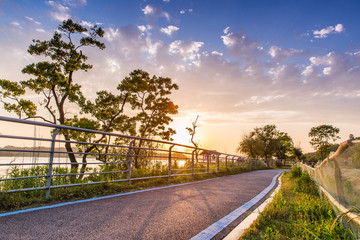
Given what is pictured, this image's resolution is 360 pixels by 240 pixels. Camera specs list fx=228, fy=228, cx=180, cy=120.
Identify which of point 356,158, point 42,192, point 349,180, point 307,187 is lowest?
point 307,187

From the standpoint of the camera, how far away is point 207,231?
3.00 metres

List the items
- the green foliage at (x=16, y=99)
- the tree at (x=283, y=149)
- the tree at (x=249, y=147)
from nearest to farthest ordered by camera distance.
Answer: the green foliage at (x=16, y=99)
the tree at (x=249, y=147)
the tree at (x=283, y=149)

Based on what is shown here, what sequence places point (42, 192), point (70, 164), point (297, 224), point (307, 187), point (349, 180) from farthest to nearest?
point (70, 164), point (307, 187), point (42, 192), point (297, 224), point (349, 180)

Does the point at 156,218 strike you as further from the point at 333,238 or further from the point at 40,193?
the point at 40,193

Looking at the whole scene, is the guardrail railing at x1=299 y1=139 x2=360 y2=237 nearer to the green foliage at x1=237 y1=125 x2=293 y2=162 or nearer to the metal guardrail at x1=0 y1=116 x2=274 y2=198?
the metal guardrail at x1=0 y1=116 x2=274 y2=198

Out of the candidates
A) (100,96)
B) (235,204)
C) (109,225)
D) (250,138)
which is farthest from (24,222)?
(250,138)

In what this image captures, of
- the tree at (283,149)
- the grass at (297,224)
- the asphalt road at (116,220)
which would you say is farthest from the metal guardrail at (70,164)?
the tree at (283,149)

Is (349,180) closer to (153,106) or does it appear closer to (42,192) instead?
(42,192)

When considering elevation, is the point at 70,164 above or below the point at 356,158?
below

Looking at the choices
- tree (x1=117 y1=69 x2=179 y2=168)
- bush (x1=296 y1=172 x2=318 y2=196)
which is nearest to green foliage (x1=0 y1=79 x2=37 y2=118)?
tree (x1=117 y1=69 x2=179 y2=168)

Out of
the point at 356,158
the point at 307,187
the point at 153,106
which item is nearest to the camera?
the point at 356,158

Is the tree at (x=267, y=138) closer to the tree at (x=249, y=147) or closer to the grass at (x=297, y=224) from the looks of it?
Answer: the tree at (x=249, y=147)

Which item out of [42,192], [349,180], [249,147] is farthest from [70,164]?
[249,147]

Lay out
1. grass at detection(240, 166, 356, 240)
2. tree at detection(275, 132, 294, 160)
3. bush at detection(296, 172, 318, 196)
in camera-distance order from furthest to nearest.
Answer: tree at detection(275, 132, 294, 160) → bush at detection(296, 172, 318, 196) → grass at detection(240, 166, 356, 240)
